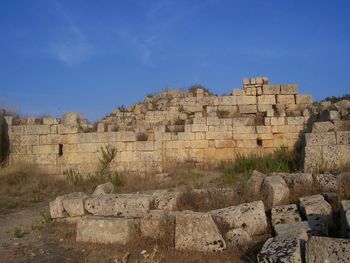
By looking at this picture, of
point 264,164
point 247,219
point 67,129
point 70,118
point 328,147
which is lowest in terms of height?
point 247,219

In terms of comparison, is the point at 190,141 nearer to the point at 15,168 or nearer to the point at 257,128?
the point at 257,128

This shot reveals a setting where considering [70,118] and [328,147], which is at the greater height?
[70,118]

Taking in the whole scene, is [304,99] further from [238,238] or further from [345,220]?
[345,220]

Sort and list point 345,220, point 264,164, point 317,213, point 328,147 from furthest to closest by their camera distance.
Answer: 1. point 264,164
2. point 328,147
3. point 317,213
4. point 345,220

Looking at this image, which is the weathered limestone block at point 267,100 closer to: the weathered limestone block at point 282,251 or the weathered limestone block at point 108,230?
the weathered limestone block at point 108,230

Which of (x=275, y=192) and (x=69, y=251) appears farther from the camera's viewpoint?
(x=275, y=192)

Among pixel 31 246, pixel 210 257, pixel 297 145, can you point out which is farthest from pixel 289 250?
pixel 297 145

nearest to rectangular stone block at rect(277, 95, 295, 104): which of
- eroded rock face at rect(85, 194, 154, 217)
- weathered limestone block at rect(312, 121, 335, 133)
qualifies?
weathered limestone block at rect(312, 121, 335, 133)

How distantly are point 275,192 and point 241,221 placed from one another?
1060 mm

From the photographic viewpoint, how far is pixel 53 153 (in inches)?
575

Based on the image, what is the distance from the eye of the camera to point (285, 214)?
6188 millimetres

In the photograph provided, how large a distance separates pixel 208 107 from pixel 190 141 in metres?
1.61

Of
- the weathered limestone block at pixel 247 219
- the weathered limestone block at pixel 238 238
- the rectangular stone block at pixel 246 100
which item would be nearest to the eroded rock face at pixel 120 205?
the weathered limestone block at pixel 247 219

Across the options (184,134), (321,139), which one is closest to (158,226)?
(321,139)
